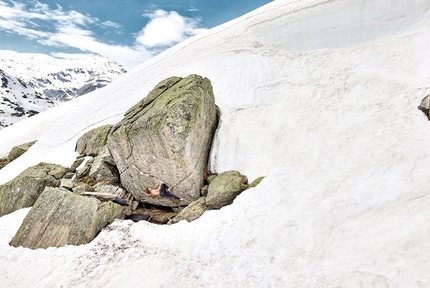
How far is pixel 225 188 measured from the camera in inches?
510

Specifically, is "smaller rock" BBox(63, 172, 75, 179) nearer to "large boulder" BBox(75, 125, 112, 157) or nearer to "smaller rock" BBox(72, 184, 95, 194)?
"large boulder" BBox(75, 125, 112, 157)

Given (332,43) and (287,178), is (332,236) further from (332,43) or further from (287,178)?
(332,43)

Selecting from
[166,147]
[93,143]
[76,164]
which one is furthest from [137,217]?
[93,143]

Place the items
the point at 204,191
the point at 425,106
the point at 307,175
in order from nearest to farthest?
the point at 307,175, the point at 425,106, the point at 204,191

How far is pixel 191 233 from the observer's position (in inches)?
434

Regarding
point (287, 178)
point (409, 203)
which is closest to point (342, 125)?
point (287, 178)

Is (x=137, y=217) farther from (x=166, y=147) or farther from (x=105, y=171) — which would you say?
(x=105, y=171)

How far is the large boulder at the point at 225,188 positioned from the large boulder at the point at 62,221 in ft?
16.6

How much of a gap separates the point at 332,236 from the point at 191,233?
224 inches

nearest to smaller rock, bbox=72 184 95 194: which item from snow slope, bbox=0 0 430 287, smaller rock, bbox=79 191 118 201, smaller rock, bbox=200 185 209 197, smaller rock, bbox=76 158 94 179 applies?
smaller rock, bbox=79 191 118 201

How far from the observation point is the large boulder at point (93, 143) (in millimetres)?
18703

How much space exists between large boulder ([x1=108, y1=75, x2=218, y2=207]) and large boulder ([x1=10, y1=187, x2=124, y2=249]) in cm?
255

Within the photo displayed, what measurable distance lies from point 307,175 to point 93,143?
1559 cm

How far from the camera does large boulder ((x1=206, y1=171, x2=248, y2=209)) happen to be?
1250 cm
